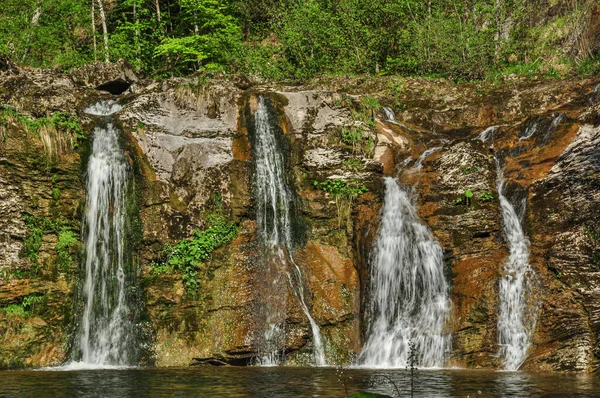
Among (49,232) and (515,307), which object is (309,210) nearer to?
(515,307)

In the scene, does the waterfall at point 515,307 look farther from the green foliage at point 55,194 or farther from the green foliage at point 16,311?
the green foliage at point 55,194

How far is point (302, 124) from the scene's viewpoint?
1631cm

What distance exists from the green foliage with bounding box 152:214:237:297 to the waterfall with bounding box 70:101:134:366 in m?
0.89

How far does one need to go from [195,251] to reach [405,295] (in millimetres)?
4813

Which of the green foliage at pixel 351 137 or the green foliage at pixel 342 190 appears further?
the green foliage at pixel 351 137

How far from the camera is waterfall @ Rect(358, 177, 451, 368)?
12680 millimetres

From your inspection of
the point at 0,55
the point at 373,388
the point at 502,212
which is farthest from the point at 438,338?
the point at 0,55

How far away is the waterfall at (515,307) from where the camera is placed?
472 inches

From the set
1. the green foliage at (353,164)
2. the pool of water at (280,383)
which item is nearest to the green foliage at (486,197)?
the green foliage at (353,164)

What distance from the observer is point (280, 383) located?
9445 mm

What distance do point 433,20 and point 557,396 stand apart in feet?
58.9

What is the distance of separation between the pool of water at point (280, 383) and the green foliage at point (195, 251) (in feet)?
9.02

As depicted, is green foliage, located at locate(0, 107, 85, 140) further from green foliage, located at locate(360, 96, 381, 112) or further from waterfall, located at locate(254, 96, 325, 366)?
green foliage, located at locate(360, 96, 381, 112)

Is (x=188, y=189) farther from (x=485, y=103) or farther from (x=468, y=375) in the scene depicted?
(x=485, y=103)
